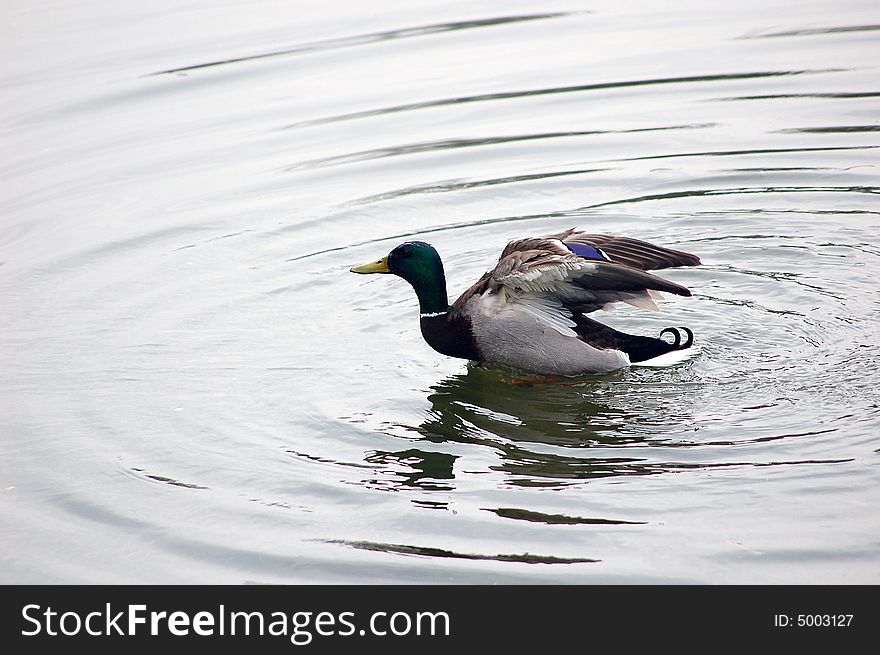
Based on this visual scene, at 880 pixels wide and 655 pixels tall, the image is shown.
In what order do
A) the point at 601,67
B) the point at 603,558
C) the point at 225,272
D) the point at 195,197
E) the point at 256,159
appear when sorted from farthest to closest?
the point at 601,67 → the point at 256,159 → the point at 195,197 → the point at 225,272 → the point at 603,558

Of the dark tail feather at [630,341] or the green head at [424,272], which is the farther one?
the green head at [424,272]

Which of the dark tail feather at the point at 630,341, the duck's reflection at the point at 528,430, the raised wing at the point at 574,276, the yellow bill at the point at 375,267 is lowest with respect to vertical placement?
the duck's reflection at the point at 528,430

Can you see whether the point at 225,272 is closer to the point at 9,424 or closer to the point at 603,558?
the point at 9,424

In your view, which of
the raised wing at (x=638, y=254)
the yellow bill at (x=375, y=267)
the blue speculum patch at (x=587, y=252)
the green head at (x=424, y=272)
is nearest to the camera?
the blue speculum patch at (x=587, y=252)

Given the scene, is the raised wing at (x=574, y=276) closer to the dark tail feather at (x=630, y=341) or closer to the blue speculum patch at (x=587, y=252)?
the blue speculum patch at (x=587, y=252)

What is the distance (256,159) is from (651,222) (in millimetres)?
4159

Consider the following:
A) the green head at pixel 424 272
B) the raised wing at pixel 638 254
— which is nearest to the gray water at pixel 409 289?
the green head at pixel 424 272

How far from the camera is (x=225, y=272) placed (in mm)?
10094

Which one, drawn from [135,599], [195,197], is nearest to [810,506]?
[135,599]

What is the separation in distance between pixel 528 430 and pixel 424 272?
63.4 inches

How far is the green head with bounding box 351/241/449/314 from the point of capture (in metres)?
8.63

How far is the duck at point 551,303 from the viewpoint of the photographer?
25.7 ft

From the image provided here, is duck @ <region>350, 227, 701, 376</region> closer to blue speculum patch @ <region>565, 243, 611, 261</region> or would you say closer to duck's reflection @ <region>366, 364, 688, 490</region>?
blue speculum patch @ <region>565, 243, 611, 261</region>

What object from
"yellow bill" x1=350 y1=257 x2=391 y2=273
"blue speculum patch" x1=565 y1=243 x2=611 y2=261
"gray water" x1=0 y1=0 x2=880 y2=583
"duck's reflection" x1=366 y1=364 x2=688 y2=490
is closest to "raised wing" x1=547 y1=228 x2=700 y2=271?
"blue speculum patch" x1=565 y1=243 x2=611 y2=261
